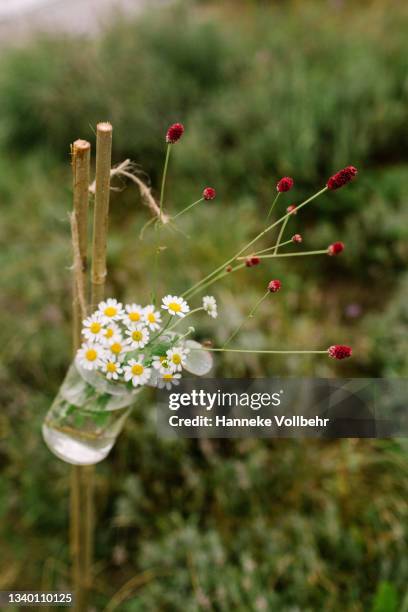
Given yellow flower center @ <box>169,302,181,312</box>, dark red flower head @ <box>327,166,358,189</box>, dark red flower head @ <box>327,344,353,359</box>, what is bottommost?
dark red flower head @ <box>327,344,353,359</box>

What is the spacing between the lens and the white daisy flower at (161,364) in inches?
31.1

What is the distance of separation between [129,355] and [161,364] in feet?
0.19

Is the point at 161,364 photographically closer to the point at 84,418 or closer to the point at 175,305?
the point at 175,305

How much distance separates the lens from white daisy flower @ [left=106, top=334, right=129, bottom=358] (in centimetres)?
78

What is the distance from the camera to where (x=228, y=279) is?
2447 mm

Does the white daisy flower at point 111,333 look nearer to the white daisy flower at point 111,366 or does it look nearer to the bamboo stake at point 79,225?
the white daisy flower at point 111,366

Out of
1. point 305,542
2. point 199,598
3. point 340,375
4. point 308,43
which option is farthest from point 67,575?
point 308,43

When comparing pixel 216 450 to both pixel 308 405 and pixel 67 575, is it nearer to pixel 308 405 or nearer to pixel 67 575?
pixel 308 405

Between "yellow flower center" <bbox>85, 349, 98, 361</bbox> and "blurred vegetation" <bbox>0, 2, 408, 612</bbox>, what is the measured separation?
99 centimetres

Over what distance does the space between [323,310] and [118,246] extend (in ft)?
3.07

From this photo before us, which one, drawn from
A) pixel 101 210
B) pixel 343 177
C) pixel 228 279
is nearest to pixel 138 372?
pixel 101 210

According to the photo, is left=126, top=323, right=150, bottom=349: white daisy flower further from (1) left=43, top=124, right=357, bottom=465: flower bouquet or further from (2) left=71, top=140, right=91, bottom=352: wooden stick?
(2) left=71, top=140, right=91, bottom=352: wooden stick

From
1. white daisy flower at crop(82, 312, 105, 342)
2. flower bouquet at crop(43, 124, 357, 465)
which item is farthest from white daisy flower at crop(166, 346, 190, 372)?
white daisy flower at crop(82, 312, 105, 342)

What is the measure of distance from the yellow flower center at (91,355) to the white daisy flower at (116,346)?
0.08 ft
